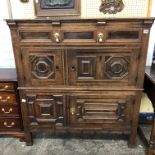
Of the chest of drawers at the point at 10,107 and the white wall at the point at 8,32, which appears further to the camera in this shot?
the white wall at the point at 8,32

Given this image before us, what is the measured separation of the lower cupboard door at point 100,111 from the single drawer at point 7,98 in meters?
0.61

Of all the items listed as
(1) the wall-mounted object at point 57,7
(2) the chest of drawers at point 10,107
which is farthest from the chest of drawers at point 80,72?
(1) the wall-mounted object at point 57,7

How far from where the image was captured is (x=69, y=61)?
5.96 ft

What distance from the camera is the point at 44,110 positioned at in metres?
2.03

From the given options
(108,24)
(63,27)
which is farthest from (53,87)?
(108,24)

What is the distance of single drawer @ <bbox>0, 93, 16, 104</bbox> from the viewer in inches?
80.4

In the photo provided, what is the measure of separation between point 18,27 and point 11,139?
134cm

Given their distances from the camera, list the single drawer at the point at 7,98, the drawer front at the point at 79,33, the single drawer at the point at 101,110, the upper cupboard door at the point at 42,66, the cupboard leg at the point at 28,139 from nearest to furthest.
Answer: the drawer front at the point at 79,33 < the upper cupboard door at the point at 42,66 < the single drawer at the point at 101,110 < the single drawer at the point at 7,98 < the cupboard leg at the point at 28,139

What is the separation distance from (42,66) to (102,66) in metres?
0.57

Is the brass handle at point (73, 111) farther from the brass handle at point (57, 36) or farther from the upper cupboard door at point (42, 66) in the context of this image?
the brass handle at point (57, 36)

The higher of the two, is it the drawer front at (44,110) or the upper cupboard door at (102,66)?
the upper cupboard door at (102,66)

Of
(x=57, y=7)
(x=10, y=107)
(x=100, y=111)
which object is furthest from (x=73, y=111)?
(x=57, y=7)

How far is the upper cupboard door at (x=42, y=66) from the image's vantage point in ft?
5.89

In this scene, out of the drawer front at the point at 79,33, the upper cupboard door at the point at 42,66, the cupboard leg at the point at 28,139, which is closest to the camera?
the drawer front at the point at 79,33
